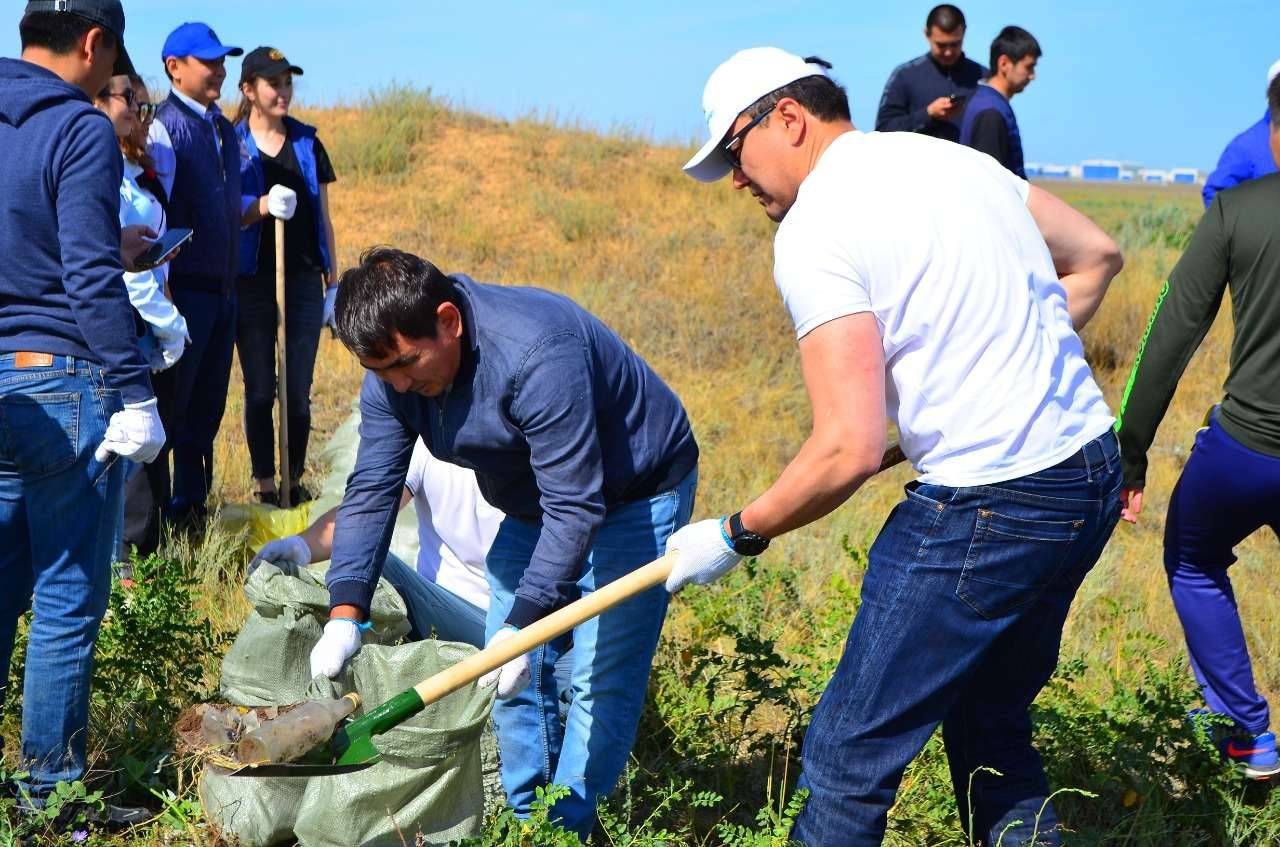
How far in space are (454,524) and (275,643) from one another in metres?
0.70

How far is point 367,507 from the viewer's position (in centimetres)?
284

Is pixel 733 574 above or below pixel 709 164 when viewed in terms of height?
below

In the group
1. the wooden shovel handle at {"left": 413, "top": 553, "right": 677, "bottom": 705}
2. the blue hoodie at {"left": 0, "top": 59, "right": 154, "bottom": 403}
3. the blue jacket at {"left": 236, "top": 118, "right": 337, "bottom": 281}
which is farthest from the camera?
the blue jacket at {"left": 236, "top": 118, "right": 337, "bottom": 281}

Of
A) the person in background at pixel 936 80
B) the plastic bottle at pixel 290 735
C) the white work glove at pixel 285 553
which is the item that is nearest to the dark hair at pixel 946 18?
the person in background at pixel 936 80

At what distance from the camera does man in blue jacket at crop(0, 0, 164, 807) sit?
2670 millimetres

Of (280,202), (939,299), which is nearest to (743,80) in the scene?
(939,299)

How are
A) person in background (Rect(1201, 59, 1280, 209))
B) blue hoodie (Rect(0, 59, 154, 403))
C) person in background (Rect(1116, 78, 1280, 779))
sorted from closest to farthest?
blue hoodie (Rect(0, 59, 154, 403)) < person in background (Rect(1116, 78, 1280, 779)) < person in background (Rect(1201, 59, 1280, 209))

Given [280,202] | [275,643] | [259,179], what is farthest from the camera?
[259,179]

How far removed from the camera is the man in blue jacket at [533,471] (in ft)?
8.21

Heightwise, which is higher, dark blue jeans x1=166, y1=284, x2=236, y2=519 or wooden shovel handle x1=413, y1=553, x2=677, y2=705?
wooden shovel handle x1=413, y1=553, x2=677, y2=705

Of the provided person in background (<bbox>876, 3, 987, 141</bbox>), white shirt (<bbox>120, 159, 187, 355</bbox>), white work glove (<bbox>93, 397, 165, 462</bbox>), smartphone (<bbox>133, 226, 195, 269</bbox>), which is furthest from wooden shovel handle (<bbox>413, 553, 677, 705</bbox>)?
person in background (<bbox>876, 3, 987, 141</bbox>)

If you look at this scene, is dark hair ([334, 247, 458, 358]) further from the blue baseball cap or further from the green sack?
the blue baseball cap

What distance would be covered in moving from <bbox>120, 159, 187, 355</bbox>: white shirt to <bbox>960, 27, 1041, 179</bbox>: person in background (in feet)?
13.6

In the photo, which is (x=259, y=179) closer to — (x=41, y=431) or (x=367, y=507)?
(x=41, y=431)
